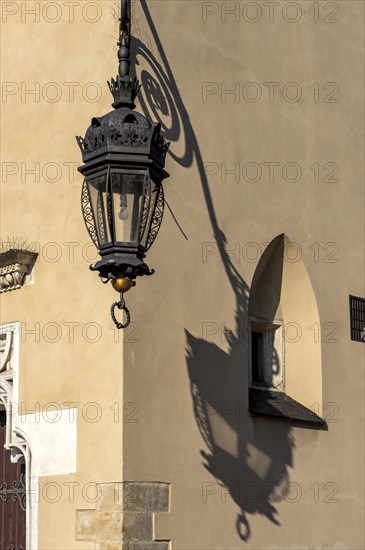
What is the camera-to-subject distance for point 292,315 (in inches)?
381

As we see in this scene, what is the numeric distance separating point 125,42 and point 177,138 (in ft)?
6.73

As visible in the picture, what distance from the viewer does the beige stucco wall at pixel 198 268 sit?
318 inches

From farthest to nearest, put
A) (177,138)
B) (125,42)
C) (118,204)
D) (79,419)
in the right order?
(177,138), (79,419), (125,42), (118,204)

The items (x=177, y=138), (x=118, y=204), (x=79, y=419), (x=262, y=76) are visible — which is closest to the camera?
(x=118, y=204)

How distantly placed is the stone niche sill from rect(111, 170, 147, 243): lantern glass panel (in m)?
2.97

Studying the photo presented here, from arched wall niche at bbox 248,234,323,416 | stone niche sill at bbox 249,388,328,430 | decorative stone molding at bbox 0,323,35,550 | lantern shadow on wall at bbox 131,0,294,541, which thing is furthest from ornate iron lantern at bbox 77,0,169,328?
arched wall niche at bbox 248,234,323,416

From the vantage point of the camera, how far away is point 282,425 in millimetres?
9070

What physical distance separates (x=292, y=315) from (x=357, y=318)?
0.67 m

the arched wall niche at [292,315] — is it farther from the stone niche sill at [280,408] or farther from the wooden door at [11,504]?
the wooden door at [11,504]

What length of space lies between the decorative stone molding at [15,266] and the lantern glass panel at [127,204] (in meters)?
2.50

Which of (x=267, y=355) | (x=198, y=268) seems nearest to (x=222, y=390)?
(x=198, y=268)

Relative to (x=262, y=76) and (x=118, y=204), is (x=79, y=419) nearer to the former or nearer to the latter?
(x=118, y=204)

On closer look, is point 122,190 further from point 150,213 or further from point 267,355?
point 267,355

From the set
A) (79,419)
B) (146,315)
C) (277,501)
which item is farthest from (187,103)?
(277,501)
